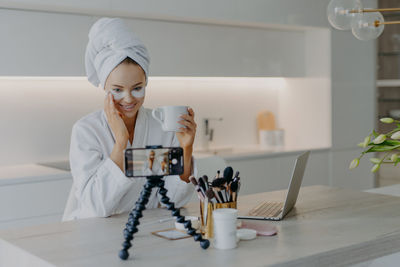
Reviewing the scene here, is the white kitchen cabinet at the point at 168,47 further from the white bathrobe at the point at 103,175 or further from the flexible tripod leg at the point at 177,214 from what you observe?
the flexible tripod leg at the point at 177,214

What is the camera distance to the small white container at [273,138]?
4.67m

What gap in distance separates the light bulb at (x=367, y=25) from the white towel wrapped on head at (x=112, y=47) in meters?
1.00

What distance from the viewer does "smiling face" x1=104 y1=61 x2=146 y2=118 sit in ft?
6.70

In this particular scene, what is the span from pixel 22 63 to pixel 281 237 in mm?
2243

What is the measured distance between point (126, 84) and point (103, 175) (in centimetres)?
36

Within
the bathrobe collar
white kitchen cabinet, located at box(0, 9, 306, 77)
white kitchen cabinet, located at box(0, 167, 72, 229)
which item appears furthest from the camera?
white kitchen cabinet, located at box(0, 9, 306, 77)

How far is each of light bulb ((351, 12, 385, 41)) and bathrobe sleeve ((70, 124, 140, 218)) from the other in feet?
4.11

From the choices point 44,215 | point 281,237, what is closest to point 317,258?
point 281,237

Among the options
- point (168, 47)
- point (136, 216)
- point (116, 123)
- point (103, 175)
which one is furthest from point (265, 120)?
point (136, 216)

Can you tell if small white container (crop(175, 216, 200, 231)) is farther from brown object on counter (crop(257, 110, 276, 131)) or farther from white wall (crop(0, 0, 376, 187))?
brown object on counter (crop(257, 110, 276, 131))

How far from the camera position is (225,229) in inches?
56.9

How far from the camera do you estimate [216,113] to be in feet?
15.1

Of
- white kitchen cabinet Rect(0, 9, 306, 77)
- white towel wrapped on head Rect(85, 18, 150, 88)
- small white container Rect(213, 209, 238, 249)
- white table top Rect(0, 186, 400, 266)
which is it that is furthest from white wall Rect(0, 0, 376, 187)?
small white container Rect(213, 209, 238, 249)

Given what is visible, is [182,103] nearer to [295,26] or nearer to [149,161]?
[295,26]
